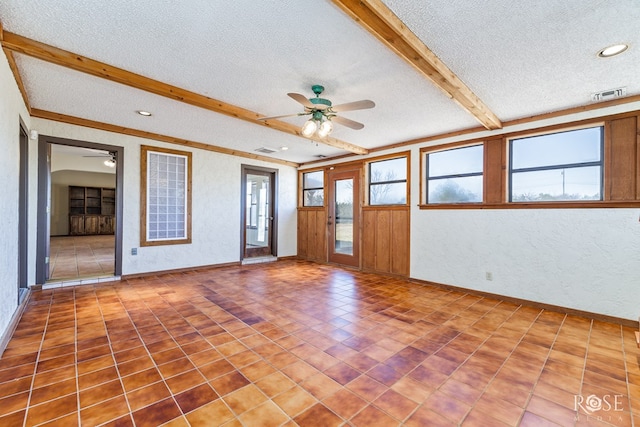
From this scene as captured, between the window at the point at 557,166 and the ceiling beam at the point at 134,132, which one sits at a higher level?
the ceiling beam at the point at 134,132

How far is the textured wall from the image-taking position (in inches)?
123

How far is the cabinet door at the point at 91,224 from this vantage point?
37.0ft

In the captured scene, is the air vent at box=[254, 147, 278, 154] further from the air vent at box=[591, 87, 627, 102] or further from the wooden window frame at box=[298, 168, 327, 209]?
the air vent at box=[591, 87, 627, 102]

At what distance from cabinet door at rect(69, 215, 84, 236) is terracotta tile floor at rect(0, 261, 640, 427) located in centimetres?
936

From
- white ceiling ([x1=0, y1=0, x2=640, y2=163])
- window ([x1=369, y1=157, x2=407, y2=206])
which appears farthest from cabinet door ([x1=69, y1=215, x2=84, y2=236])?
window ([x1=369, y1=157, x2=407, y2=206])

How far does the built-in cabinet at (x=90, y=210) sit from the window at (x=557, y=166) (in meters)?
13.1

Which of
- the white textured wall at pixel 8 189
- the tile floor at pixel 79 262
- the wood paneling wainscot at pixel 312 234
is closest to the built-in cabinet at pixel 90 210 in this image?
the tile floor at pixel 79 262

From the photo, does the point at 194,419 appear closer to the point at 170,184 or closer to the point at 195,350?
the point at 195,350

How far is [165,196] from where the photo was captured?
519 centimetres

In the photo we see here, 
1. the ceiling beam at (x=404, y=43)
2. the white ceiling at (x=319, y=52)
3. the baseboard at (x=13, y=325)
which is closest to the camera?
the ceiling beam at (x=404, y=43)

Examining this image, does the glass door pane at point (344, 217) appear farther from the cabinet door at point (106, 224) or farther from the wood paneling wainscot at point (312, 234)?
the cabinet door at point (106, 224)

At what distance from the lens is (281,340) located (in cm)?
260

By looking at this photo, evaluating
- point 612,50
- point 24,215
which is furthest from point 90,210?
point 612,50

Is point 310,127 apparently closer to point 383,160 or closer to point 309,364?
point 309,364
